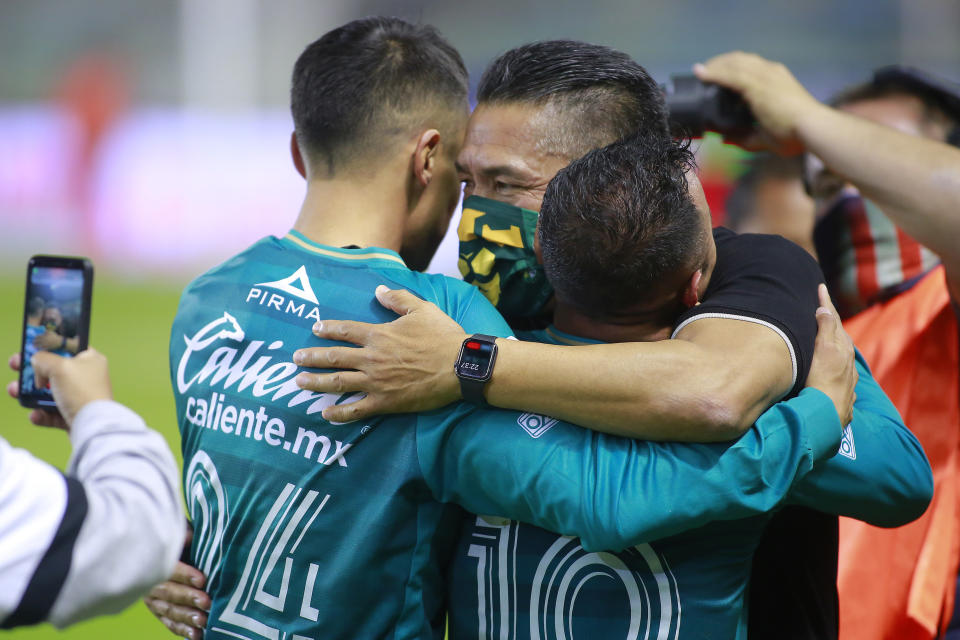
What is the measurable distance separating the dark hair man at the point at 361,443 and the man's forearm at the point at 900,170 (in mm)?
959

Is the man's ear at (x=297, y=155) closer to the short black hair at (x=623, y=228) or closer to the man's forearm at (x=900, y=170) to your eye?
the short black hair at (x=623, y=228)

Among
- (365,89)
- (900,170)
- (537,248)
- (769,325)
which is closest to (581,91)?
(537,248)

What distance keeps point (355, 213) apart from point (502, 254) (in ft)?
1.10

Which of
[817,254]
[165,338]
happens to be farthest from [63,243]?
[817,254]

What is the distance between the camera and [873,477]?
1.62 meters

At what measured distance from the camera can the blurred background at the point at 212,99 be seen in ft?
43.8

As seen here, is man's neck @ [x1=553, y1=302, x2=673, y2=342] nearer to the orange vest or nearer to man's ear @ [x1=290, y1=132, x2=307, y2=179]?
man's ear @ [x1=290, y1=132, x2=307, y2=179]

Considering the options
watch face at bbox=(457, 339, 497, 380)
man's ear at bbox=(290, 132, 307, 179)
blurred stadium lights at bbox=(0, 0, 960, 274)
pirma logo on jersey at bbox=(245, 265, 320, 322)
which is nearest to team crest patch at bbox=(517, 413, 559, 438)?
watch face at bbox=(457, 339, 497, 380)

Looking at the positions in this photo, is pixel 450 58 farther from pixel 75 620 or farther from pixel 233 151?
pixel 233 151

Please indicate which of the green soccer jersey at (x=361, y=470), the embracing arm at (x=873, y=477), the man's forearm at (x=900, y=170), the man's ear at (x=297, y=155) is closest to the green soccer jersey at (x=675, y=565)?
the embracing arm at (x=873, y=477)

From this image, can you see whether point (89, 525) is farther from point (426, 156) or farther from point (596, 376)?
point (426, 156)

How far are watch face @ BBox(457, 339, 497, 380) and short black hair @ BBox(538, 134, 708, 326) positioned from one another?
0.73 ft

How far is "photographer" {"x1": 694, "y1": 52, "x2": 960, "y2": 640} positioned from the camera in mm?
2266

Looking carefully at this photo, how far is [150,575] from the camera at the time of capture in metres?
→ 1.35
